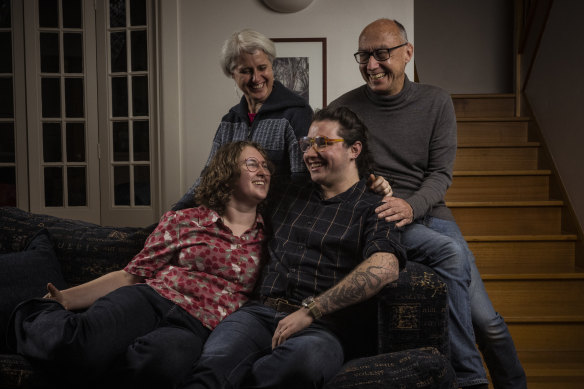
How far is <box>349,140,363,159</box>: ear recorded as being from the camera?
176cm

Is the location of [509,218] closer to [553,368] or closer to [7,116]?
[553,368]

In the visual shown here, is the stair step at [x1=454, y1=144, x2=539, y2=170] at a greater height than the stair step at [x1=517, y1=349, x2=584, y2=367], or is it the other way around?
the stair step at [x1=454, y1=144, x2=539, y2=170]

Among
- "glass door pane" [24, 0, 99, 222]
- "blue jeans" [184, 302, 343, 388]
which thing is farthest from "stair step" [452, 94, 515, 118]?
"blue jeans" [184, 302, 343, 388]

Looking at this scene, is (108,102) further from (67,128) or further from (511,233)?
(511,233)

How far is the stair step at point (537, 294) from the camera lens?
9.03 ft

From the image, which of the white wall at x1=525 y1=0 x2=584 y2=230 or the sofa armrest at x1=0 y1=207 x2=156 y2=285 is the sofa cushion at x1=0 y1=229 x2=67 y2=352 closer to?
the sofa armrest at x1=0 y1=207 x2=156 y2=285

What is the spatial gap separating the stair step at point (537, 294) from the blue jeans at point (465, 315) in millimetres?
1003

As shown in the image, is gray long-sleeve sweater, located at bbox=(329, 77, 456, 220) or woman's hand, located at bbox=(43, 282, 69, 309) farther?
gray long-sleeve sweater, located at bbox=(329, 77, 456, 220)

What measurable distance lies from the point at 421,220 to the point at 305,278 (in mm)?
608

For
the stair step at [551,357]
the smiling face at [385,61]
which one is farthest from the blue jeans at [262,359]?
the stair step at [551,357]

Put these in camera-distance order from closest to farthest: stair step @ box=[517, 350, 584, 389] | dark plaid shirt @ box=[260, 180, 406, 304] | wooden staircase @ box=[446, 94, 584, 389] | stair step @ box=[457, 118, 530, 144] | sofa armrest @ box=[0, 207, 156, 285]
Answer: dark plaid shirt @ box=[260, 180, 406, 304] → sofa armrest @ box=[0, 207, 156, 285] → stair step @ box=[517, 350, 584, 389] → wooden staircase @ box=[446, 94, 584, 389] → stair step @ box=[457, 118, 530, 144]

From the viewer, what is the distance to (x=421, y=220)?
6.34 ft

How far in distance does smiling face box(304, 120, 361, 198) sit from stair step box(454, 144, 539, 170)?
2.17m

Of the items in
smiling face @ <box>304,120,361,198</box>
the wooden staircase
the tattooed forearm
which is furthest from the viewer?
the wooden staircase
